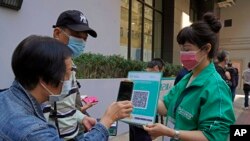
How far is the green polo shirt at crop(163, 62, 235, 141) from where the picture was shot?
2.08 metres

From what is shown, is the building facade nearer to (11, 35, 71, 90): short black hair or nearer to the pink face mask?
the pink face mask

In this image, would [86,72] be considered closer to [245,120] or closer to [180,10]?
[245,120]

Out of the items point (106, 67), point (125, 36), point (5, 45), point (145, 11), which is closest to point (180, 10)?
point (145, 11)

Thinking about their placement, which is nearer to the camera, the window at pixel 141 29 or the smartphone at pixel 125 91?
the smartphone at pixel 125 91

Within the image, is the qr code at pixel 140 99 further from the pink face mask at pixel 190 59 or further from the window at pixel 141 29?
the window at pixel 141 29

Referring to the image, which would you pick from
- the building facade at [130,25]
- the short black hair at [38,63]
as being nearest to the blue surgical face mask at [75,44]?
the short black hair at [38,63]

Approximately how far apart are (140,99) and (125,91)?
0.61ft

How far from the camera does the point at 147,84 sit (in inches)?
89.0

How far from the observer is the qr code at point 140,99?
2234 millimetres

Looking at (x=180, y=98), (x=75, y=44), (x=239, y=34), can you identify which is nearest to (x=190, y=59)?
(x=180, y=98)

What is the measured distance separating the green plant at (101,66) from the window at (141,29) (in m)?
3.61

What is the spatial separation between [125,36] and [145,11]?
236cm

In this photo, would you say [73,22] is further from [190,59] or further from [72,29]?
[190,59]

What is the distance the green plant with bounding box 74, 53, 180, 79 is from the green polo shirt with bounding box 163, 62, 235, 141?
11.9 feet
